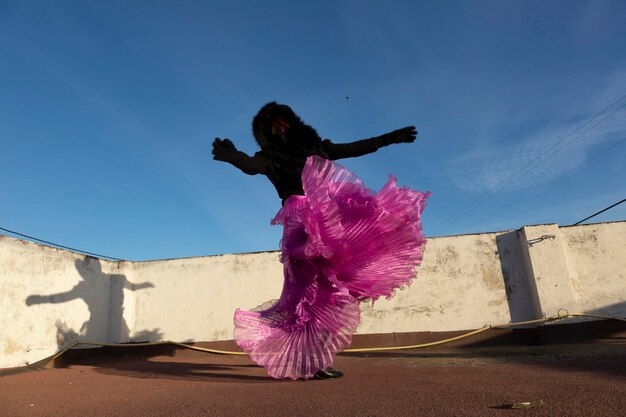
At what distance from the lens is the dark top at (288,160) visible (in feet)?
12.4

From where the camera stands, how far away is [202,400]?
260 cm

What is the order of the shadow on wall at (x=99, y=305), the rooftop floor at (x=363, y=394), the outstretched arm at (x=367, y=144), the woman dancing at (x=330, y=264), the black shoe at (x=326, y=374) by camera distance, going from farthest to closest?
the shadow on wall at (x=99, y=305) → the outstretched arm at (x=367, y=144) → the black shoe at (x=326, y=374) → the woman dancing at (x=330, y=264) → the rooftop floor at (x=363, y=394)

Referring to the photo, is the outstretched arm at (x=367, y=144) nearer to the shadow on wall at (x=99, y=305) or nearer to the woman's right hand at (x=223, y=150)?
the woman's right hand at (x=223, y=150)

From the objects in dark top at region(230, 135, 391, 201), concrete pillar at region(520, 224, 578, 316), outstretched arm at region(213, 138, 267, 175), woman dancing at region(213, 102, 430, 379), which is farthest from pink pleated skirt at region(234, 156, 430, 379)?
concrete pillar at region(520, 224, 578, 316)

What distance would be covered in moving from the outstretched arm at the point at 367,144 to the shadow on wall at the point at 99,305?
537 cm

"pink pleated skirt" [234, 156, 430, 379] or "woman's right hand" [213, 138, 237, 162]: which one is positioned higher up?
"woman's right hand" [213, 138, 237, 162]

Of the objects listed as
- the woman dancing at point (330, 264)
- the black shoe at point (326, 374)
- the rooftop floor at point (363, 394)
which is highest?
the woman dancing at point (330, 264)

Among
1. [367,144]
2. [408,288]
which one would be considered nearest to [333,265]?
[367,144]

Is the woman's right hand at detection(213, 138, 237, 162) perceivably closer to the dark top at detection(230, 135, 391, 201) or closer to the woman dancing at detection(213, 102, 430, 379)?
the dark top at detection(230, 135, 391, 201)

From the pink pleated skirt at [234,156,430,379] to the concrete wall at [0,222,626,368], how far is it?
5.06 metres

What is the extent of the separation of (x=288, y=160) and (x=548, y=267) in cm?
616

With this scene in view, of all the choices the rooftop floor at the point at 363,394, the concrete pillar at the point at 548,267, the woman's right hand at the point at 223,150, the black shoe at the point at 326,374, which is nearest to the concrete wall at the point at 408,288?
the concrete pillar at the point at 548,267

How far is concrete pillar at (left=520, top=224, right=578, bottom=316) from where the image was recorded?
7.73m

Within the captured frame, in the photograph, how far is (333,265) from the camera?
3.29 metres
